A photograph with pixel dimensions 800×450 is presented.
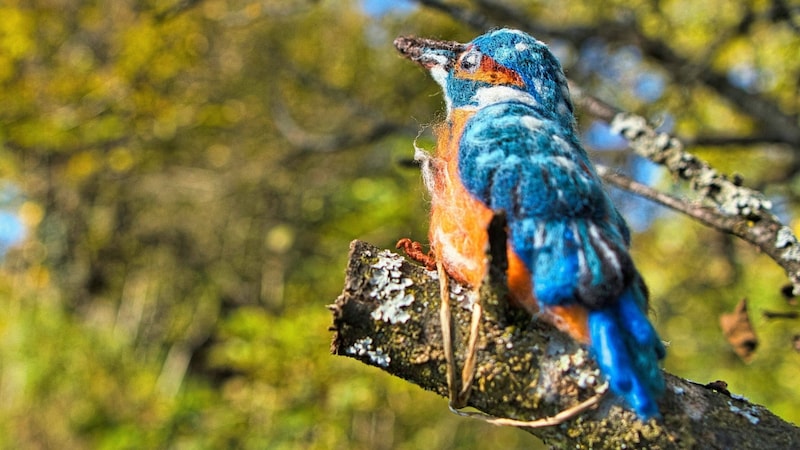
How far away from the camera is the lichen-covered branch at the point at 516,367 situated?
2.32ft

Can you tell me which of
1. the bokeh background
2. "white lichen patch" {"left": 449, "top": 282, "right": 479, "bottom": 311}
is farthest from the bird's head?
the bokeh background

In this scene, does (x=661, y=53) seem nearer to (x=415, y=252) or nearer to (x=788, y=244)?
(x=788, y=244)

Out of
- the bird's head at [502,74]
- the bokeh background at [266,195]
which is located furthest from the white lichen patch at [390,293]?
the bokeh background at [266,195]

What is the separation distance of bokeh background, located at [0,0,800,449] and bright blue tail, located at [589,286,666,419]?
135cm

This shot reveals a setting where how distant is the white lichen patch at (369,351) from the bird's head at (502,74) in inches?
13.3

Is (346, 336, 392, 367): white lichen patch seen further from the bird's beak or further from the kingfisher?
the bird's beak

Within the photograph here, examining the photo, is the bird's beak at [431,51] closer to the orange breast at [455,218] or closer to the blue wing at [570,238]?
the orange breast at [455,218]

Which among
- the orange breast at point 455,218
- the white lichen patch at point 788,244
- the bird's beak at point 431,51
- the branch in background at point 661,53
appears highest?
the bird's beak at point 431,51

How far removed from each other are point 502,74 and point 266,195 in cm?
423

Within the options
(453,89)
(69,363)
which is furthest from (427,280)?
(69,363)

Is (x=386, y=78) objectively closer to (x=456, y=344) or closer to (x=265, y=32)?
(x=265, y=32)

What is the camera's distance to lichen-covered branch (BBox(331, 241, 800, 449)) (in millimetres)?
708

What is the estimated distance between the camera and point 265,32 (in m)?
5.29

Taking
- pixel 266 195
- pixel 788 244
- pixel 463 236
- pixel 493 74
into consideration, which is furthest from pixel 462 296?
pixel 266 195
